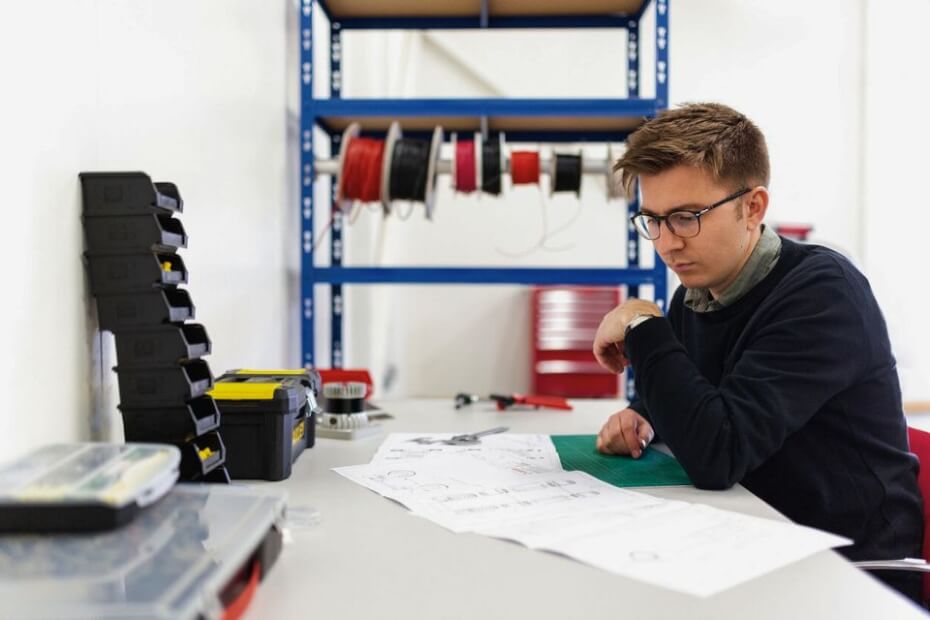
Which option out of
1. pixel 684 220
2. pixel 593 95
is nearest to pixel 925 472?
pixel 684 220

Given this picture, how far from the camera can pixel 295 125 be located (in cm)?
181

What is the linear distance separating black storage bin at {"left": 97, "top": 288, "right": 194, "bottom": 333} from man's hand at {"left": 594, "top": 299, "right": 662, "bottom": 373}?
555 millimetres

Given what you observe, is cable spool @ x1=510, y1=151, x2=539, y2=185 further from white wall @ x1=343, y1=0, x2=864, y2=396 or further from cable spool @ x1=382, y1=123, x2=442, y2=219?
white wall @ x1=343, y1=0, x2=864, y2=396

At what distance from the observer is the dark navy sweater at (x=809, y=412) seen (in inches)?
33.1

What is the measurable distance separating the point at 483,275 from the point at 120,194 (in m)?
1.06

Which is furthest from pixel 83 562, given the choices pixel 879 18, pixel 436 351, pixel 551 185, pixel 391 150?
pixel 879 18

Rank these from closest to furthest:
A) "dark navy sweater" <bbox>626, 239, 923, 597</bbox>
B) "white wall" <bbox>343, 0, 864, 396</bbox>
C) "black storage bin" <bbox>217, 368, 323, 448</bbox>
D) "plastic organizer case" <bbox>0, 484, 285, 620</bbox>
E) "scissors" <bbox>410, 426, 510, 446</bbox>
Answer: "plastic organizer case" <bbox>0, 484, 285, 620</bbox>, "dark navy sweater" <bbox>626, 239, 923, 597</bbox>, "black storage bin" <bbox>217, 368, 323, 448</bbox>, "scissors" <bbox>410, 426, 510, 446</bbox>, "white wall" <bbox>343, 0, 864, 396</bbox>

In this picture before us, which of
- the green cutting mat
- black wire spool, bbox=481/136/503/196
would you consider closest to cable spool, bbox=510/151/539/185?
black wire spool, bbox=481/136/503/196

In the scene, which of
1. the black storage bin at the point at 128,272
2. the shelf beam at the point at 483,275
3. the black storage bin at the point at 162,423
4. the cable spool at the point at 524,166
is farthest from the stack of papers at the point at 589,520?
the cable spool at the point at 524,166

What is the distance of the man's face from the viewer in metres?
0.99

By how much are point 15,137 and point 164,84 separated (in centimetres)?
38

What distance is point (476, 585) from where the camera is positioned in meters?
0.54

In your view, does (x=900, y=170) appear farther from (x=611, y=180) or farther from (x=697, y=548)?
(x=697, y=548)

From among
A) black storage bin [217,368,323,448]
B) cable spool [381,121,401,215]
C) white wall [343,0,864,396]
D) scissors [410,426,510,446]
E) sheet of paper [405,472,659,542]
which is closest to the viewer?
sheet of paper [405,472,659,542]
